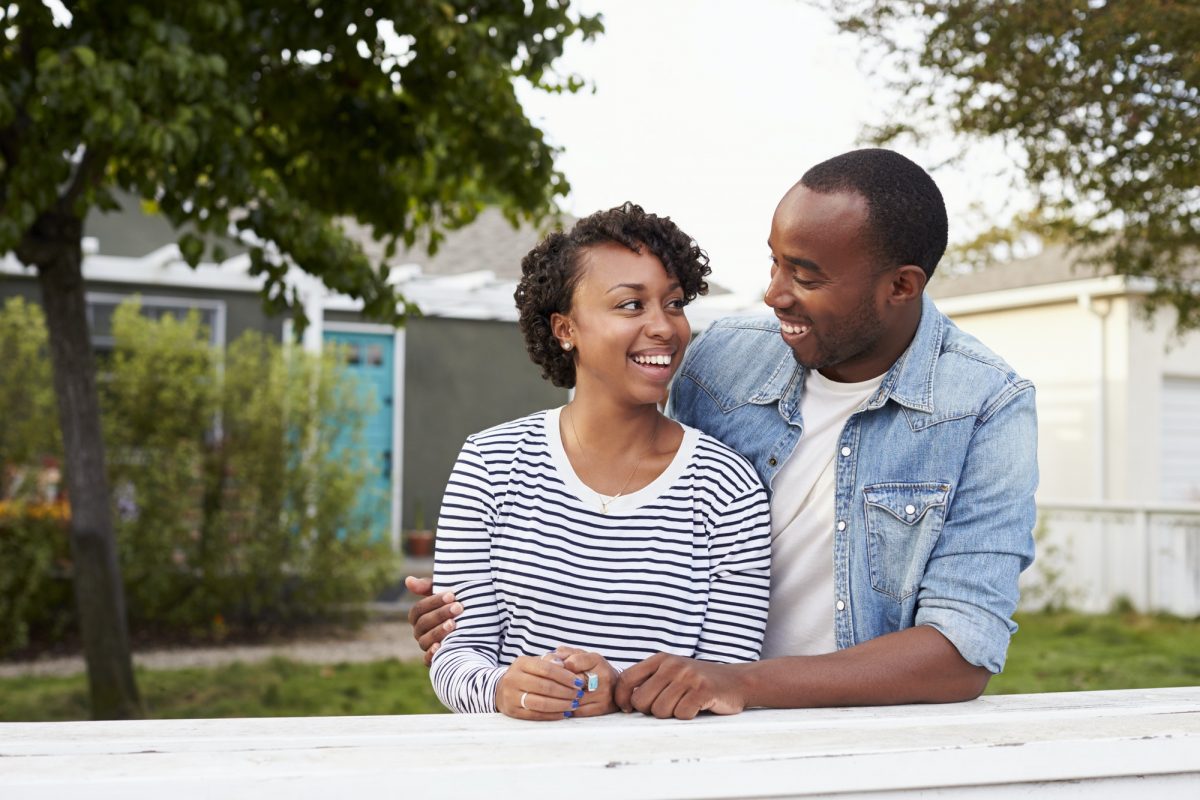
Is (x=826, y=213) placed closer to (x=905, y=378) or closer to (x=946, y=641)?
(x=905, y=378)

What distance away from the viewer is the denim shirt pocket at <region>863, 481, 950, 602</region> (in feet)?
7.20

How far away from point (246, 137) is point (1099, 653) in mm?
6738

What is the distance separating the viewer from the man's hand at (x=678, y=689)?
5.60ft

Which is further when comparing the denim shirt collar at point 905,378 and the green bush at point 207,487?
the green bush at point 207,487

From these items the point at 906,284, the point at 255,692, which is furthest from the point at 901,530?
the point at 255,692

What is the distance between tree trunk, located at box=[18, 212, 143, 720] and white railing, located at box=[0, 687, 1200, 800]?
528 cm

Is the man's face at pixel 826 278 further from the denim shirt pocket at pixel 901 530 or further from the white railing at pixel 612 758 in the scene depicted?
the white railing at pixel 612 758

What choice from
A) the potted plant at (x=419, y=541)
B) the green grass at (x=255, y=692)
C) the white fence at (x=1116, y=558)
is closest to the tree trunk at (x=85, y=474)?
the green grass at (x=255, y=692)

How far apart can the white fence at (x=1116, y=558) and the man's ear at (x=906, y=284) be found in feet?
30.8

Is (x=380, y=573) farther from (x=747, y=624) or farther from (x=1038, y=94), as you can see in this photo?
(x=747, y=624)

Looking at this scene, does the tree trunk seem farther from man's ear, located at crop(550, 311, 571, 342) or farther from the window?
the window

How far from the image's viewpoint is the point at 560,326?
8.11ft

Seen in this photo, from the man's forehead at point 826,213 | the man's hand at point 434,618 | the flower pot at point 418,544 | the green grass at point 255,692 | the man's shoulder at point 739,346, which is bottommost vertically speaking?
the green grass at point 255,692

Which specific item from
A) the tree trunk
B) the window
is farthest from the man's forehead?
the window
